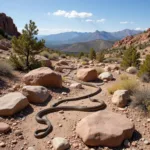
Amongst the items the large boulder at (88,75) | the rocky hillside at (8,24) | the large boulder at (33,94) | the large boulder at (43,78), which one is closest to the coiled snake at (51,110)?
the large boulder at (33,94)

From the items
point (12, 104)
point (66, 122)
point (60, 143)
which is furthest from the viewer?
point (12, 104)

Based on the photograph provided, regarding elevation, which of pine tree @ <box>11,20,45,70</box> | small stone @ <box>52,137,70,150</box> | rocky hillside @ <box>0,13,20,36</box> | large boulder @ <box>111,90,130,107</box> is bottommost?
small stone @ <box>52,137,70,150</box>

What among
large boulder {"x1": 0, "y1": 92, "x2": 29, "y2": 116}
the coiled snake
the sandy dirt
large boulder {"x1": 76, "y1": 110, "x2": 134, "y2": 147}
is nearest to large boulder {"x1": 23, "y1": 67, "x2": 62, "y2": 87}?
the sandy dirt

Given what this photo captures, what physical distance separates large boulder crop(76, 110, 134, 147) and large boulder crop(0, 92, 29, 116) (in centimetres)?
229

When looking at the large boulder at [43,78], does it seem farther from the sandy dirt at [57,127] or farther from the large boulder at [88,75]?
the large boulder at [88,75]

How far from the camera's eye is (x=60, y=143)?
5820 mm

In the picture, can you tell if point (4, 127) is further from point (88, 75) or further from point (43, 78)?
point (88, 75)

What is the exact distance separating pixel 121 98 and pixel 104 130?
2.62 metres

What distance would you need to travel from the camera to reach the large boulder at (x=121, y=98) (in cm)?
840

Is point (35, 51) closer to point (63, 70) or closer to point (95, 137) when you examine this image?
point (63, 70)

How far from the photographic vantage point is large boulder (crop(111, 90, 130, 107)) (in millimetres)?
8402

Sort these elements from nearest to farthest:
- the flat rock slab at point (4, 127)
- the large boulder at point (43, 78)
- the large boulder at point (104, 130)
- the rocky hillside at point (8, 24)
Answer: the large boulder at point (104, 130) → the flat rock slab at point (4, 127) → the large boulder at point (43, 78) → the rocky hillside at point (8, 24)

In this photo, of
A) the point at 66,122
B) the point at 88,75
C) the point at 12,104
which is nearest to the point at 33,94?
the point at 12,104

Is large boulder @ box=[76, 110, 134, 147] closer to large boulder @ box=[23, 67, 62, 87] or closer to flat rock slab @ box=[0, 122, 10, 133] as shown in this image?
flat rock slab @ box=[0, 122, 10, 133]
